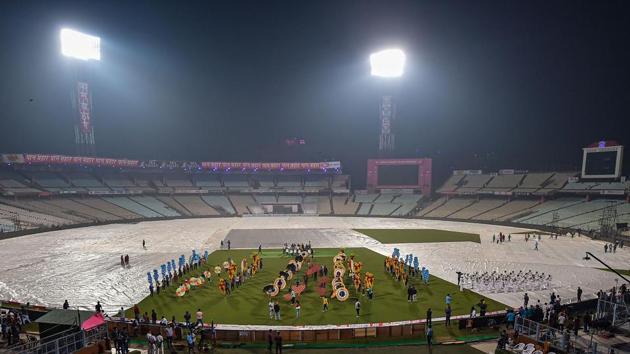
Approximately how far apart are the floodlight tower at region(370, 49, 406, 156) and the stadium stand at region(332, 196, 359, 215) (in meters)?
16.3

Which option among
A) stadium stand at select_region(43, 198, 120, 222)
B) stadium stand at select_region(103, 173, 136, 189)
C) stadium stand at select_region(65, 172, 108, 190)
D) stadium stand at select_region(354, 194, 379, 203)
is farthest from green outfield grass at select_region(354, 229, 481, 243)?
stadium stand at select_region(65, 172, 108, 190)

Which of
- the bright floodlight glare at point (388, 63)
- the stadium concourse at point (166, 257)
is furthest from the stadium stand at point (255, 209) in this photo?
the bright floodlight glare at point (388, 63)

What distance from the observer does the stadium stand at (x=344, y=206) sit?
75.1m

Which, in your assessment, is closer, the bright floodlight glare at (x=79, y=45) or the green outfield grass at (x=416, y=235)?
the green outfield grass at (x=416, y=235)

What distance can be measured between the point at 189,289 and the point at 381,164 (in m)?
66.8

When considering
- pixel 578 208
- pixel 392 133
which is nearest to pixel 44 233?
pixel 392 133

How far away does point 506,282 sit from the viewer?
2195 cm

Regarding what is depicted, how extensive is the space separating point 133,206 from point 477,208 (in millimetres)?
76144

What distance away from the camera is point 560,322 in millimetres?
14453

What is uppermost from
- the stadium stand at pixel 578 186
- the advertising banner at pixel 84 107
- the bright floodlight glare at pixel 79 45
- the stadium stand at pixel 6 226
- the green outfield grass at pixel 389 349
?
the bright floodlight glare at pixel 79 45

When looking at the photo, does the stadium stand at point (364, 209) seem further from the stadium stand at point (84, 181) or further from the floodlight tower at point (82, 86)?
the floodlight tower at point (82, 86)

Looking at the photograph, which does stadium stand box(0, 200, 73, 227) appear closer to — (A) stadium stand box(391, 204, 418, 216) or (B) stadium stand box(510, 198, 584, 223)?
(A) stadium stand box(391, 204, 418, 216)

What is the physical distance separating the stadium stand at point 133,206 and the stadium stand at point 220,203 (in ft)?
44.5

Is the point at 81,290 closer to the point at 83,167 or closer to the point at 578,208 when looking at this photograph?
the point at 83,167
